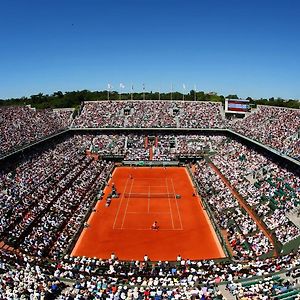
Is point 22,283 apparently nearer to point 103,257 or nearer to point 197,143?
point 103,257

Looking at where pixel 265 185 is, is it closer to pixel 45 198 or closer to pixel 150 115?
pixel 45 198

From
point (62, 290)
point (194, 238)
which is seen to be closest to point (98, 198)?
point (194, 238)

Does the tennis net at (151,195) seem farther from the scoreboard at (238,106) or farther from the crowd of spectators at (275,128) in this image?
the scoreboard at (238,106)

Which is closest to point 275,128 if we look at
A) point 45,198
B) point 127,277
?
point 45,198

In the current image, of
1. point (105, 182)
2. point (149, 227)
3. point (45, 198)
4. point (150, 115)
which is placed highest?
point (150, 115)

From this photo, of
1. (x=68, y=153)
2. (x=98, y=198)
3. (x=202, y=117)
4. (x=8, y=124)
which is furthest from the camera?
(x=202, y=117)

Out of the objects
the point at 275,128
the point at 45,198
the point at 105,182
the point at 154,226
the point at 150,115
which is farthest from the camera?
the point at 150,115

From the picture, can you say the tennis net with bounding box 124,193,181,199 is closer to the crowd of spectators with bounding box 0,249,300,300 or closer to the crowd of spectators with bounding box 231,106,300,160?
the crowd of spectators with bounding box 231,106,300,160
